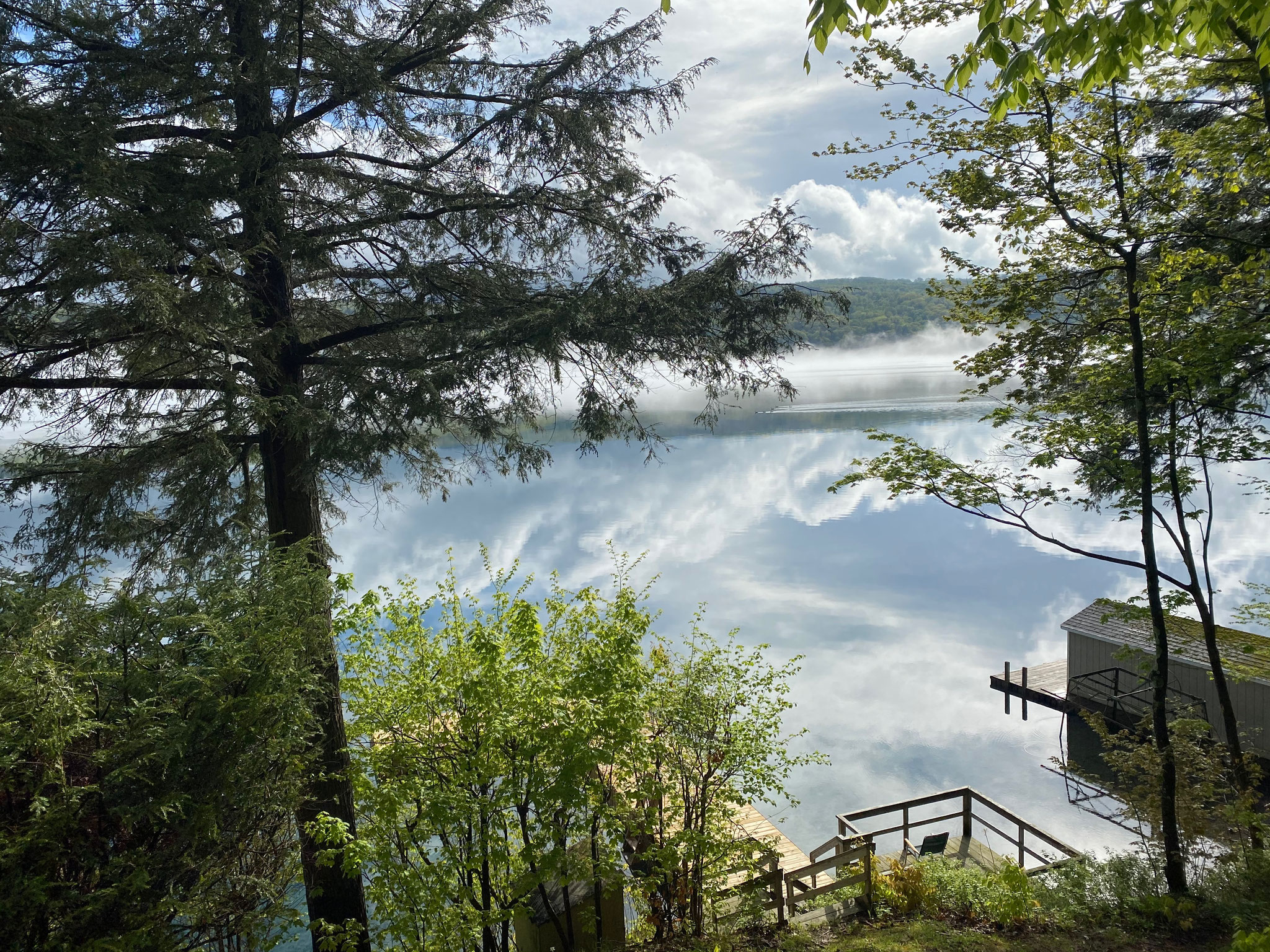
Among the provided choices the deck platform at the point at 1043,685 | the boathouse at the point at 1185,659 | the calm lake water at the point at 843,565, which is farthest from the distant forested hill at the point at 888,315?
the boathouse at the point at 1185,659

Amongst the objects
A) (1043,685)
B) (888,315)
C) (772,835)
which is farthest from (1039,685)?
(888,315)

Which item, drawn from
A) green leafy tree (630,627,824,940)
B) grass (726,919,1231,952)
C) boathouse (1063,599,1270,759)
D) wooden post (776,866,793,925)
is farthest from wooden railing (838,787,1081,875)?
boathouse (1063,599,1270,759)

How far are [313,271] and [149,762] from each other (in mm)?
6376

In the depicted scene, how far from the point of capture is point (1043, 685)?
18.1m

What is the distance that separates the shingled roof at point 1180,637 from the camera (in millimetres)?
7397

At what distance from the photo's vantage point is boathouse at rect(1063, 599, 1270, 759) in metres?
8.05

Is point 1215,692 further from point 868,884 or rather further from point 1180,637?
point 868,884

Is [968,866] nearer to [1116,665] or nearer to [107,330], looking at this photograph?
[1116,665]

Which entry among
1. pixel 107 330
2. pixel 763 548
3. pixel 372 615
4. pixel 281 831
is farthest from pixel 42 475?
pixel 763 548

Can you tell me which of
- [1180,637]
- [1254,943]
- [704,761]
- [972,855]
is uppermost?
[1180,637]

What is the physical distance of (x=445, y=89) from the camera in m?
8.58

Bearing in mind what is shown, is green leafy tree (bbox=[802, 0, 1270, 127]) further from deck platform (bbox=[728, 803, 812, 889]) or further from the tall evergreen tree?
deck platform (bbox=[728, 803, 812, 889])

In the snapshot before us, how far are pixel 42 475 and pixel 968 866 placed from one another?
40.2ft

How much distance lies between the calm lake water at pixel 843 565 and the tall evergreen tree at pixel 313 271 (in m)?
1.33
